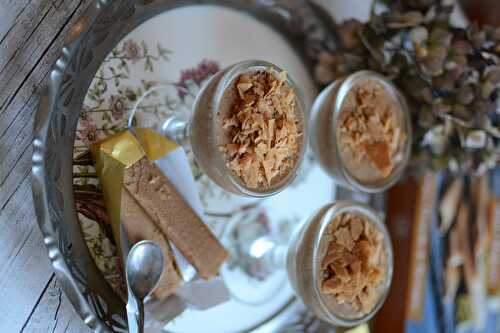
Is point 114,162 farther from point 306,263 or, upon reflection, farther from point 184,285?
point 306,263

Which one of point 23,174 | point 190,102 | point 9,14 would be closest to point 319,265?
point 190,102

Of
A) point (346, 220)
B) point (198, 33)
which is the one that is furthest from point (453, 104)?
point (198, 33)

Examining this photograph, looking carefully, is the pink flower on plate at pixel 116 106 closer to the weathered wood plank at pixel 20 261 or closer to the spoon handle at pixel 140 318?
the weathered wood plank at pixel 20 261

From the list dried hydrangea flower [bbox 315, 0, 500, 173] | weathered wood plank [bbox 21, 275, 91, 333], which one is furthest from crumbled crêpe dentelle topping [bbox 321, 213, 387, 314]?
weathered wood plank [bbox 21, 275, 91, 333]

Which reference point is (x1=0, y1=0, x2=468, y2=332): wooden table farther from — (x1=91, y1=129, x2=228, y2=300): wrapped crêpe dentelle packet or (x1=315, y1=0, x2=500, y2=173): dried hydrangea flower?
(x1=315, y1=0, x2=500, y2=173): dried hydrangea flower

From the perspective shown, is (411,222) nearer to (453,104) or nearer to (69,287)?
(453,104)

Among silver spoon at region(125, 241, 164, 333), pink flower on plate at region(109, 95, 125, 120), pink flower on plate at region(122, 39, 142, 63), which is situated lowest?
silver spoon at region(125, 241, 164, 333)
